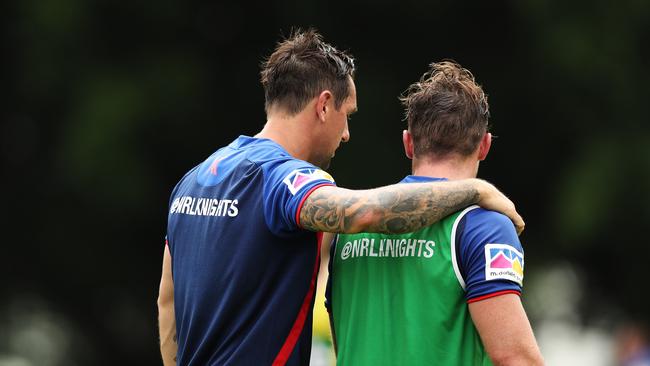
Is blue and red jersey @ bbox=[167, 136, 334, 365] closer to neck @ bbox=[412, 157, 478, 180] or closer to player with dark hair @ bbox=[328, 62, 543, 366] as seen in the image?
player with dark hair @ bbox=[328, 62, 543, 366]

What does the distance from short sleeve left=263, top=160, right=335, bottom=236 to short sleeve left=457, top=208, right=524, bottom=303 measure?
530mm

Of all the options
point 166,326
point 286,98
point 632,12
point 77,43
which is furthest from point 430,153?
point 77,43

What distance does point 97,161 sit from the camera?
14.0 meters

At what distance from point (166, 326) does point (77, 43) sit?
10371mm

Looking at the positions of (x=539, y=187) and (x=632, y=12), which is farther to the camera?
(x=539, y=187)

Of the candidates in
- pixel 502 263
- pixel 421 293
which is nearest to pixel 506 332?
pixel 502 263

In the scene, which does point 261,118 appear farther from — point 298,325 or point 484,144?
point 484,144

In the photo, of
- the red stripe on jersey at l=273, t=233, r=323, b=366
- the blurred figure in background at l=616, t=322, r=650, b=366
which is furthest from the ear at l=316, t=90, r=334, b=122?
the blurred figure in background at l=616, t=322, r=650, b=366

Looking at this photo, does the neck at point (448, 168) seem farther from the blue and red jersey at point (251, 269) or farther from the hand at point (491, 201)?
the blue and red jersey at point (251, 269)

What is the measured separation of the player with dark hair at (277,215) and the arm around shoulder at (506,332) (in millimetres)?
347

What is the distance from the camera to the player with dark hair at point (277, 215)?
4113 millimetres

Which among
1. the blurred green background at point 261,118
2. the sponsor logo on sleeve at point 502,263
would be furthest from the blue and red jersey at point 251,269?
the blurred green background at point 261,118

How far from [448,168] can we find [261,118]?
33.7ft

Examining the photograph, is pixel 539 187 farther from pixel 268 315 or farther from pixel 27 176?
pixel 268 315
